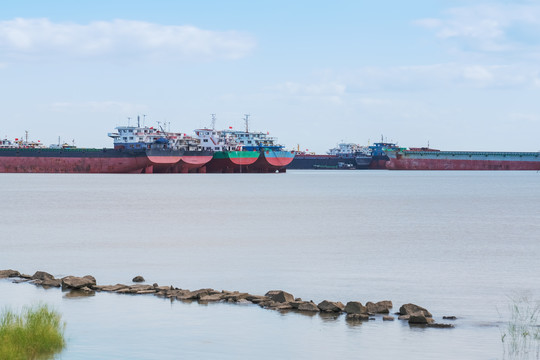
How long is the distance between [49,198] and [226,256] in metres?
45.2

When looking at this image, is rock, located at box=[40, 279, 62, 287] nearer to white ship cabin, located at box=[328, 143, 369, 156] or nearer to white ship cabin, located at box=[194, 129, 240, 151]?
white ship cabin, located at box=[194, 129, 240, 151]

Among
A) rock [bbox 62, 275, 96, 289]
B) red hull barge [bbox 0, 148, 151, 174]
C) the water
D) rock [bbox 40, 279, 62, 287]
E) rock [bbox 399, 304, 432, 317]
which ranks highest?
red hull barge [bbox 0, 148, 151, 174]

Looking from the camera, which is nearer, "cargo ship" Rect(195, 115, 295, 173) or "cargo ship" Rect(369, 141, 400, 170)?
"cargo ship" Rect(195, 115, 295, 173)

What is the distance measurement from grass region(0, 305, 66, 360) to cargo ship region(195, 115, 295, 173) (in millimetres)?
116761

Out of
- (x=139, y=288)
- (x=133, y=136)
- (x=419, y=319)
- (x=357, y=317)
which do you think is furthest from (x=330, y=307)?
(x=133, y=136)

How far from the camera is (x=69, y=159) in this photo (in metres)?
125

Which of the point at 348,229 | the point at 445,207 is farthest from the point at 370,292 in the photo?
the point at 445,207

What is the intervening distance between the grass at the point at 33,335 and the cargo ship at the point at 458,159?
166962 millimetres

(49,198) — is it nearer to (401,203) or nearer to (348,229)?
(401,203)

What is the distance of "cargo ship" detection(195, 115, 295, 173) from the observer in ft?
434

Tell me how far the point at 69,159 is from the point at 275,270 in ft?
342

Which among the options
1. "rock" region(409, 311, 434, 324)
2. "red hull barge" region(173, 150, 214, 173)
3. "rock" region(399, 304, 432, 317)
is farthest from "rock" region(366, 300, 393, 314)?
"red hull barge" region(173, 150, 214, 173)

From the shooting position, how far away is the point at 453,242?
35375 millimetres

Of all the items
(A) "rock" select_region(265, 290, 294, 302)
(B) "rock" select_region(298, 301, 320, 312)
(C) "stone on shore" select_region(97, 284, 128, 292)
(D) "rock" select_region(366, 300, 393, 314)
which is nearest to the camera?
(D) "rock" select_region(366, 300, 393, 314)
